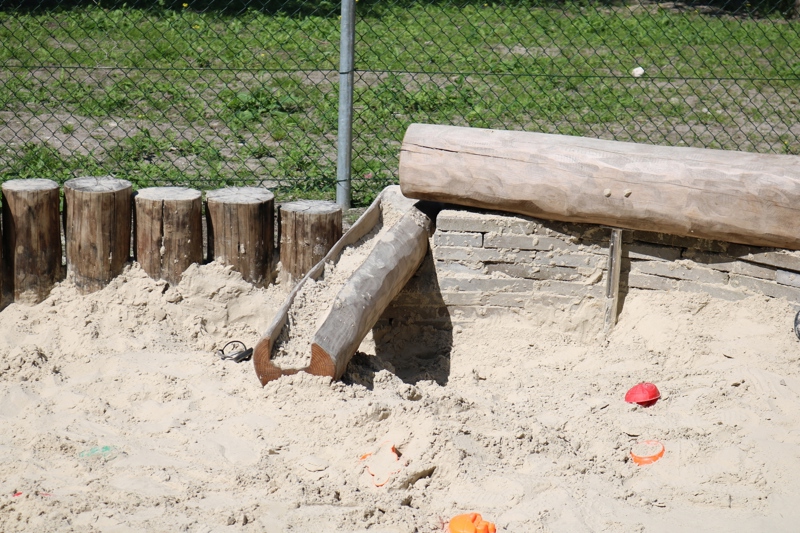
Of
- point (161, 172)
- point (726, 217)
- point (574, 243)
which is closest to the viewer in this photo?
point (726, 217)

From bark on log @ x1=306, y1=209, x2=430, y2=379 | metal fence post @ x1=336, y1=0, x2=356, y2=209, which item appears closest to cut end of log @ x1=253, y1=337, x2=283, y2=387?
bark on log @ x1=306, y1=209, x2=430, y2=379

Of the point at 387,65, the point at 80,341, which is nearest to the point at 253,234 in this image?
the point at 80,341

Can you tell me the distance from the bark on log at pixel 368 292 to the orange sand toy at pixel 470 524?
2.65 ft

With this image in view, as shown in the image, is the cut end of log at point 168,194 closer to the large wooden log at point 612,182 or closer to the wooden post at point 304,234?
the wooden post at point 304,234

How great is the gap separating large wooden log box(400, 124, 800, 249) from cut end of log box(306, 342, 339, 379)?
110 cm

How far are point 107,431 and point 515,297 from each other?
1932 millimetres

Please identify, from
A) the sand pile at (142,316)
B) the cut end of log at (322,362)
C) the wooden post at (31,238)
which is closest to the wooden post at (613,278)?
the cut end of log at (322,362)

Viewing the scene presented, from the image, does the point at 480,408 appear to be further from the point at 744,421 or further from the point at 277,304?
the point at 277,304

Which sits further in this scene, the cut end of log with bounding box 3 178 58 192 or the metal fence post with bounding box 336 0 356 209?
the metal fence post with bounding box 336 0 356 209

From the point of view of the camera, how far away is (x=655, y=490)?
9.25ft

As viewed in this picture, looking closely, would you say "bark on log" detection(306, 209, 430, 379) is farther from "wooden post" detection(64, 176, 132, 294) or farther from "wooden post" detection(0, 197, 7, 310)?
"wooden post" detection(0, 197, 7, 310)

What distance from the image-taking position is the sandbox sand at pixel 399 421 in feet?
8.66

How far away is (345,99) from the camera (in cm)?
467

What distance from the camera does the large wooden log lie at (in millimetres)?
3539
